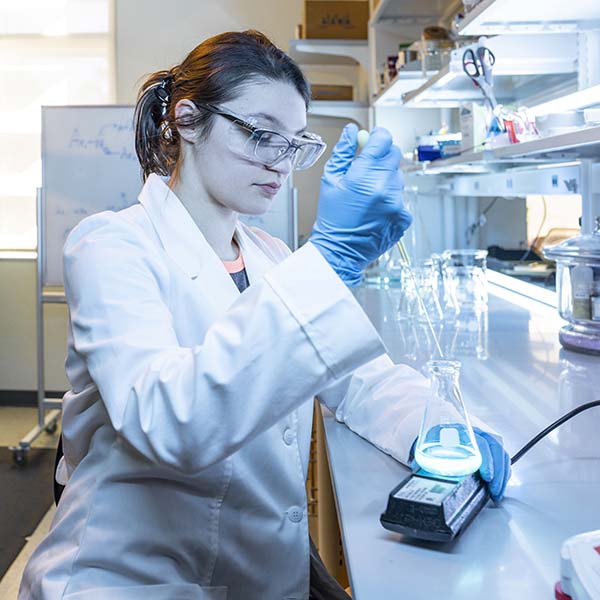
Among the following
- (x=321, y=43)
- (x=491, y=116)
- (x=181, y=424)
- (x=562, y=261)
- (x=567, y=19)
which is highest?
(x=321, y=43)

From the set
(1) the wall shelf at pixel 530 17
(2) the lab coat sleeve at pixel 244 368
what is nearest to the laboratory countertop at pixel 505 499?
(2) the lab coat sleeve at pixel 244 368

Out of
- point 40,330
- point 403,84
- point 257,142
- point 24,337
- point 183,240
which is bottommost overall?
point 24,337

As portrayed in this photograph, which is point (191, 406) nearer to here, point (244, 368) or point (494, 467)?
point (244, 368)

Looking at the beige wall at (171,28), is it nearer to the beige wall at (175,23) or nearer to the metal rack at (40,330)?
the beige wall at (175,23)

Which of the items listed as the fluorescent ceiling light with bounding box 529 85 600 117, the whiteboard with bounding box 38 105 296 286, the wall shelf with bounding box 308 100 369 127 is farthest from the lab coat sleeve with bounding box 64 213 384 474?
the wall shelf with bounding box 308 100 369 127

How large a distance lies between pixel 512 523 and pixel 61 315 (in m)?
4.16

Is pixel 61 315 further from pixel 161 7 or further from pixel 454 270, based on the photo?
pixel 454 270

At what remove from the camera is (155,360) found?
85cm

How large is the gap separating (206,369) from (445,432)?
1.16ft

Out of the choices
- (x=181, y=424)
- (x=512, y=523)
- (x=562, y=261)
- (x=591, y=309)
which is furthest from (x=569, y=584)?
(x=562, y=261)

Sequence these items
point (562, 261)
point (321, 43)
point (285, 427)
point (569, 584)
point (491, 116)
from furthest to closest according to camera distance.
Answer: point (321, 43) < point (491, 116) < point (562, 261) < point (285, 427) < point (569, 584)

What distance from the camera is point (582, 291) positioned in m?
1.72

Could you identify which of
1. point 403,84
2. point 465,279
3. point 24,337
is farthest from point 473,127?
point 24,337

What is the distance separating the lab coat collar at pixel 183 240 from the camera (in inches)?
44.9
